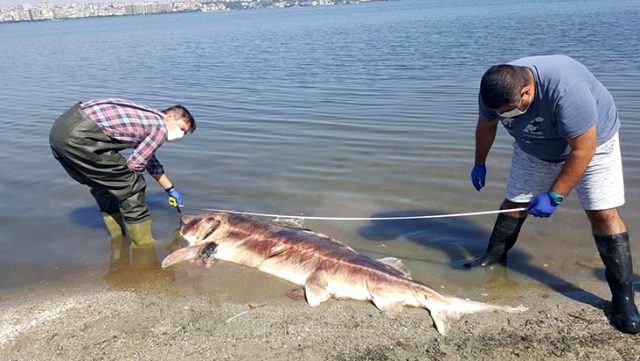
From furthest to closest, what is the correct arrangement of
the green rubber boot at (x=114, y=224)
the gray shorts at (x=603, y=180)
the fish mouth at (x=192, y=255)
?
the green rubber boot at (x=114, y=224), the fish mouth at (x=192, y=255), the gray shorts at (x=603, y=180)

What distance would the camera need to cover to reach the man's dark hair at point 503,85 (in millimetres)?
3736

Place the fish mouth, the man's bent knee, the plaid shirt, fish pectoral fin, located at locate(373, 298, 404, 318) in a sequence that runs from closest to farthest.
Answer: the man's bent knee → fish pectoral fin, located at locate(373, 298, 404, 318) → the plaid shirt → the fish mouth

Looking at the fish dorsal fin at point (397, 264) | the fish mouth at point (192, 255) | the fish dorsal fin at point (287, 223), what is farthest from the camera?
the fish dorsal fin at point (287, 223)

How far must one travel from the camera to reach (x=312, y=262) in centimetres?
509

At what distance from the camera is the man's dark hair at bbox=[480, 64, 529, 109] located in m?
3.74

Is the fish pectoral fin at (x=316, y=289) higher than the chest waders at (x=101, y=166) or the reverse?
the reverse

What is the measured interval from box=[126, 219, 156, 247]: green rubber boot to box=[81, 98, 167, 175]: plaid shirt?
0.83 meters

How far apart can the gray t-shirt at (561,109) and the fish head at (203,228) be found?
11.1 ft

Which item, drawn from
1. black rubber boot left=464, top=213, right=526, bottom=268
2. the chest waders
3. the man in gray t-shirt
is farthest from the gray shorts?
the chest waders

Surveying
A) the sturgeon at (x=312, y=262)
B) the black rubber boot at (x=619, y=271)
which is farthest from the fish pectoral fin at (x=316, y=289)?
the black rubber boot at (x=619, y=271)

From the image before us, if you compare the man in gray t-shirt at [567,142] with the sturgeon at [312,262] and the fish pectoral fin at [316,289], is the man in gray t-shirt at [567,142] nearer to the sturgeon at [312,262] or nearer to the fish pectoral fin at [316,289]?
the sturgeon at [312,262]

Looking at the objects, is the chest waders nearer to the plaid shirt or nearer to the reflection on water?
the plaid shirt

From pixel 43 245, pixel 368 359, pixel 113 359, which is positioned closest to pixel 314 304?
pixel 368 359

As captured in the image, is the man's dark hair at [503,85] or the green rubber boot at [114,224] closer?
the man's dark hair at [503,85]
